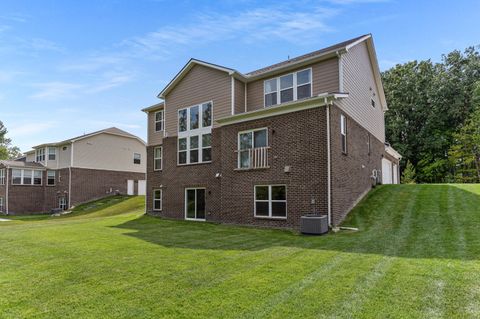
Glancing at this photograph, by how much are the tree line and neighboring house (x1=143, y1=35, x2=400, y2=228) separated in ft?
55.0

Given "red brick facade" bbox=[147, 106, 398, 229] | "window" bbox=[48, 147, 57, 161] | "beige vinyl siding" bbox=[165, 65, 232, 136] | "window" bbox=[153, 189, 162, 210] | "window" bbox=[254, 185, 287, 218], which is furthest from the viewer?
"window" bbox=[48, 147, 57, 161]

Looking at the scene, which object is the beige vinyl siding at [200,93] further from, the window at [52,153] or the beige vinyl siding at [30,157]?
the beige vinyl siding at [30,157]

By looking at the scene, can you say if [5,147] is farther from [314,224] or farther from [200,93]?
[314,224]

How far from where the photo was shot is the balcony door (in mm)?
16375

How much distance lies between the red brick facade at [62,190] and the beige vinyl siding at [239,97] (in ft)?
70.7

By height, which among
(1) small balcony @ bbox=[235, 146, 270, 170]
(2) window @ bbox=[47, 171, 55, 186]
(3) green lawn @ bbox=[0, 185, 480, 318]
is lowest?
(3) green lawn @ bbox=[0, 185, 480, 318]

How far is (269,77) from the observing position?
1506 cm

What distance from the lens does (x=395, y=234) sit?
31.1 feet

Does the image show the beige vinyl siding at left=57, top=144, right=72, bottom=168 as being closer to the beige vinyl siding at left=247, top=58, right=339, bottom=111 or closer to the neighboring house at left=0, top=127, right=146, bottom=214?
the neighboring house at left=0, top=127, right=146, bottom=214

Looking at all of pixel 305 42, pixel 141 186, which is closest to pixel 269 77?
pixel 305 42

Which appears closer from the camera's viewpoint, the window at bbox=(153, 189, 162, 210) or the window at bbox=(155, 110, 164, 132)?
the window at bbox=(153, 189, 162, 210)

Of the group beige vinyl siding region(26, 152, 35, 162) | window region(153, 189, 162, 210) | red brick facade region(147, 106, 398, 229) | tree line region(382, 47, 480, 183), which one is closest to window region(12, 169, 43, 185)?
beige vinyl siding region(26, 152, 35, 162)

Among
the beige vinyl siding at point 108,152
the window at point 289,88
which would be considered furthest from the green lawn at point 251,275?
the beige vinyl siding at point 108,152

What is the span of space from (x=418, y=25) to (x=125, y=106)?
62.4 ft
